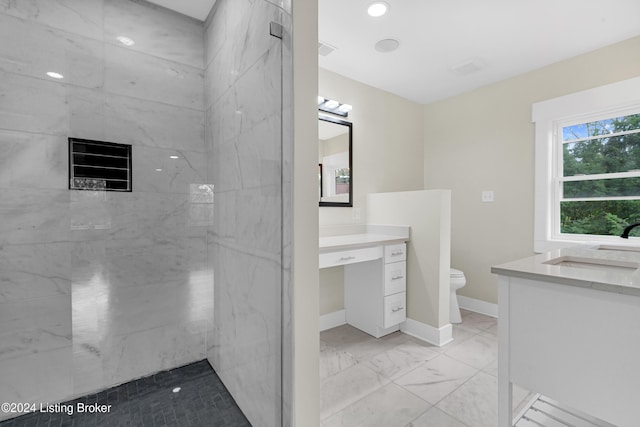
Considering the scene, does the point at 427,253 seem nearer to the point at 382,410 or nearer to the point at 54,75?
the point at 382,410

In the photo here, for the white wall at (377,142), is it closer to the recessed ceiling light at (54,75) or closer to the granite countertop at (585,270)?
the granite countertop at (585,270)

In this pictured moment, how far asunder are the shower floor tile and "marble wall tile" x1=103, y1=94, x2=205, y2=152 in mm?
1361

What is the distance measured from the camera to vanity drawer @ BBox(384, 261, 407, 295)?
2.41 m

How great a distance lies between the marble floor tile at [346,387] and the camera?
163cm

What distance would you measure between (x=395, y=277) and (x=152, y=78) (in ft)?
7.50

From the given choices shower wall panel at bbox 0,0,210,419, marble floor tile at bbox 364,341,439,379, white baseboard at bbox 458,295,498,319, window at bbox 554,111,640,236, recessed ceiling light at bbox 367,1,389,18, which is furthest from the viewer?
white baseboard at bbox 458,295,498,319

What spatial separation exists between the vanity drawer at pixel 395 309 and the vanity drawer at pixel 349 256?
41 cm

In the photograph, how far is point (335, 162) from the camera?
107 inches

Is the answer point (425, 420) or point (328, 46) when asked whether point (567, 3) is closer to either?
point (328, 46)

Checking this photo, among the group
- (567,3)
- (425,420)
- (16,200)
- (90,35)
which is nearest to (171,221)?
(16,200)

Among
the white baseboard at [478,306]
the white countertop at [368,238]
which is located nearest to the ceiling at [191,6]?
the white countertop at [368,238]

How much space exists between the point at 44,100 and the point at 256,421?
6.05ft

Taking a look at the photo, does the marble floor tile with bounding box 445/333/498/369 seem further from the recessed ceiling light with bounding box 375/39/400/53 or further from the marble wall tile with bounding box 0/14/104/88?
the marble wall tile with bounding box 0/14/104/88

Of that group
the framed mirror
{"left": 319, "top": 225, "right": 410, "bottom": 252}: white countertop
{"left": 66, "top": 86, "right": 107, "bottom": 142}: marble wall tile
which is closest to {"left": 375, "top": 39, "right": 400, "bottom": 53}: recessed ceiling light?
the framed mirror
